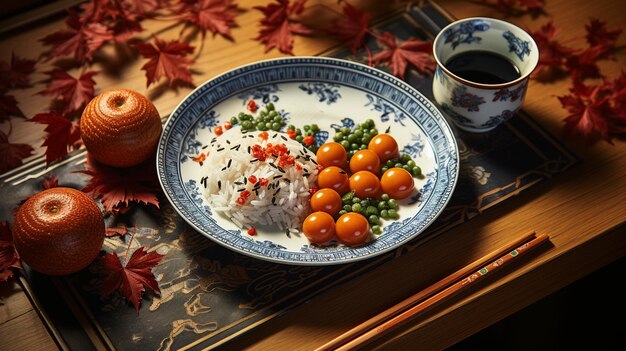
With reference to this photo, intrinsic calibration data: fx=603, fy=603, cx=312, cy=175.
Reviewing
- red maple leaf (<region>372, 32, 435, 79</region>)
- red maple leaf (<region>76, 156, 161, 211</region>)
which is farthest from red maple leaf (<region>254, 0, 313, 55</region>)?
red maple leaf (<region>76, 156, 161, 211</region>)

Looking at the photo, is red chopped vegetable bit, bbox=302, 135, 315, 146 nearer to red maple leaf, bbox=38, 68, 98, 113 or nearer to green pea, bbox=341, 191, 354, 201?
green pea, bbox=341, 191, 354, 201

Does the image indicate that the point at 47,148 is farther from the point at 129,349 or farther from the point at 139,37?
the point at 129,349

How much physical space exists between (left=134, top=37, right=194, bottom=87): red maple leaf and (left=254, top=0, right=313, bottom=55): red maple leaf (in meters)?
0.29

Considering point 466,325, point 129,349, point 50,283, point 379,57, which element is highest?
point 379,57

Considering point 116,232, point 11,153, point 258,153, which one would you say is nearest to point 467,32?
point 258,153

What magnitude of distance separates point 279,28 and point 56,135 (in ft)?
2.84

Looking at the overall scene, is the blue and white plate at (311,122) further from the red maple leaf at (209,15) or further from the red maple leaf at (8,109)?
the red maple leaf at (8,109)

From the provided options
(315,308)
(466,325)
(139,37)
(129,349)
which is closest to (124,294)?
(129,349)

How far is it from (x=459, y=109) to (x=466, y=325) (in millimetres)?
660

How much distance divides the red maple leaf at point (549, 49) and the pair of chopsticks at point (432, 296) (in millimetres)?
759

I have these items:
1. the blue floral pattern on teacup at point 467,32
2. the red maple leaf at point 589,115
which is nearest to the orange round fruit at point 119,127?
the blue floral pattern on teacup at point 467,32

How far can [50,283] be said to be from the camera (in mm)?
1566

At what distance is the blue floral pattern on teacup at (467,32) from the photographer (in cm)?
192

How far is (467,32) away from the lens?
1.94 m
